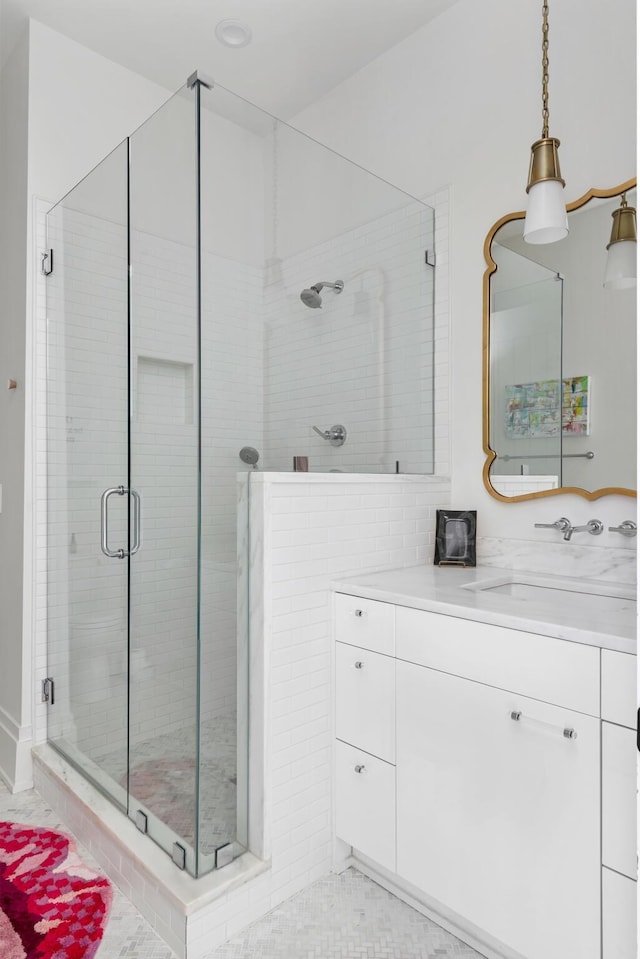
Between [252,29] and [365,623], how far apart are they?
234 cm

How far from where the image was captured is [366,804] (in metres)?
1.67

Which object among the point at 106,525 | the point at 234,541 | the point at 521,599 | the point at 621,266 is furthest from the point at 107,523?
the point at 621,266

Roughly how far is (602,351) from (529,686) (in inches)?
41.3

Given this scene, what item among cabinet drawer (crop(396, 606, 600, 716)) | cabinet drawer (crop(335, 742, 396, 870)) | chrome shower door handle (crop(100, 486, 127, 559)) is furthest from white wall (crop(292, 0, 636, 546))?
chrome shower door handle (crop(100, 486, 127, 559))

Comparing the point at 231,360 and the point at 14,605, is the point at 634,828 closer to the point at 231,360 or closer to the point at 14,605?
the point at 231,360

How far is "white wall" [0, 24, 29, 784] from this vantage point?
236 centimetres

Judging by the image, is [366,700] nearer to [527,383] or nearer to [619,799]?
[619,799]

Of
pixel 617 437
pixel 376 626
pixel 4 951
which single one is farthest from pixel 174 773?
pixel 617 437

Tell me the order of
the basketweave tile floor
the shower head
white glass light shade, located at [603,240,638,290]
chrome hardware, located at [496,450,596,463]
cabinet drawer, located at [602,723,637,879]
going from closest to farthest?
cabinet drawer, located at [602,723,637,879]
the basketweave tile floor
white glass light shade, located at [603,240,638,290]
chrome hardware, located at [496,450,596,463]
the shower head

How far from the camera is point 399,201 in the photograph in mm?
2279

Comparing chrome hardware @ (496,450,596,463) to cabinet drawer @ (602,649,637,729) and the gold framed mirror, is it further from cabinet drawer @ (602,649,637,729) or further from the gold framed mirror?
cabinet drawer @ (602,649,637,729)

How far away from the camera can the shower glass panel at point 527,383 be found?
1.94 meters

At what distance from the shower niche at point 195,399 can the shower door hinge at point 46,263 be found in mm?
38

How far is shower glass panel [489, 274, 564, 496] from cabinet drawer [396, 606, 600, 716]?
29.2 inches
